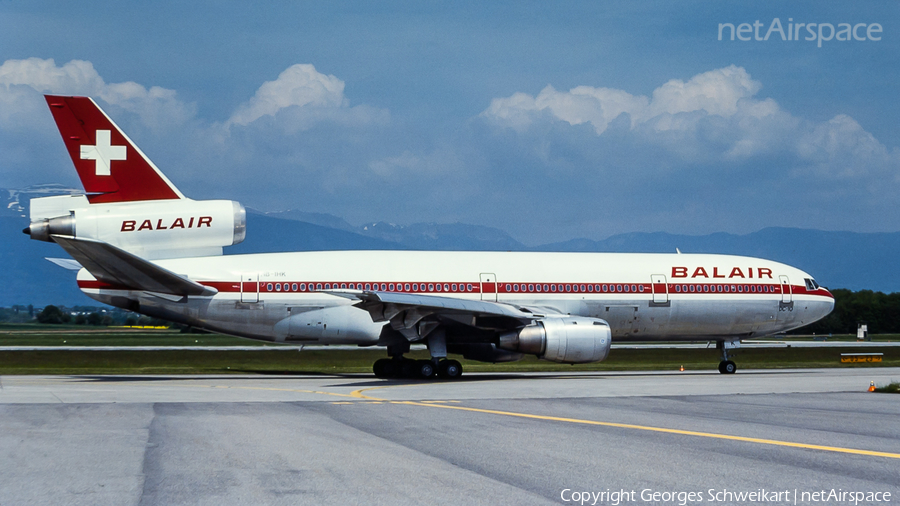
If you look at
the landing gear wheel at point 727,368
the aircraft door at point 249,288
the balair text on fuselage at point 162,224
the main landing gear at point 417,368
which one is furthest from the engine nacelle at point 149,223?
the landing gear wheel at point 727,368

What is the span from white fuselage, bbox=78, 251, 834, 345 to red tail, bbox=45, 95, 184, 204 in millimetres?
2429

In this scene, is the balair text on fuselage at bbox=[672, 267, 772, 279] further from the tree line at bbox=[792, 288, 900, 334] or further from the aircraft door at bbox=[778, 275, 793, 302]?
the tree line at bbox=[792, 288, 900, 334]

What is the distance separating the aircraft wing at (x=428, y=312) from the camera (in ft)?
74.7

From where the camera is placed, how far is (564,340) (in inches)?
941

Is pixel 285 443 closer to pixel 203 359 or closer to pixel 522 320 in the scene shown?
pixel 522 320

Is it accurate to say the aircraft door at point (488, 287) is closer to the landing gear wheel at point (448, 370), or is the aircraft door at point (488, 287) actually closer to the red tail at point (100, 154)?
the landing gear wheel at point (448, 370)

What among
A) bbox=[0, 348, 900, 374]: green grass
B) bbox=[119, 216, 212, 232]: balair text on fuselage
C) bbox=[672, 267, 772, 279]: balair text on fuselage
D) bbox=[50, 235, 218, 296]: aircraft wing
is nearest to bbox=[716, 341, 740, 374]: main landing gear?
bbox=[672, 267, 772, 279]: balair text on fuselage

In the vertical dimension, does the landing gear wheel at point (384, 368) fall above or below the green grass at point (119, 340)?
below

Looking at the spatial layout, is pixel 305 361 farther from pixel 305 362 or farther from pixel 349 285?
pixel 349 285

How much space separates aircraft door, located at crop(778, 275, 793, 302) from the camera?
29594mm

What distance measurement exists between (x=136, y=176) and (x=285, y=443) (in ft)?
54.9

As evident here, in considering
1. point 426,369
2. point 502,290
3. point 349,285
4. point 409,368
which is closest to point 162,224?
point 349,285

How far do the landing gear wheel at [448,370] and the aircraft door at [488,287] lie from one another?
7.78ft

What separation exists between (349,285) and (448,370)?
4.02 metres
